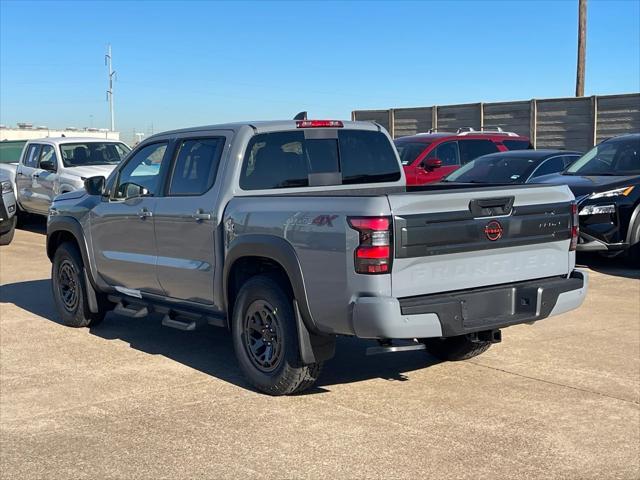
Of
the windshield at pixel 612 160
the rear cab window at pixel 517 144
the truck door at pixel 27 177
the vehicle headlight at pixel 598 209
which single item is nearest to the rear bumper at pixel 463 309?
the vehicle headlight at pixel 598 209

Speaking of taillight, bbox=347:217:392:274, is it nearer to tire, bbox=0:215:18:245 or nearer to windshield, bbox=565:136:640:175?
windshield, bbox=565:136:640:175

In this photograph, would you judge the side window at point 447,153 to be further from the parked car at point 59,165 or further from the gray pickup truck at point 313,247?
the gray pickup truck at point 313,247

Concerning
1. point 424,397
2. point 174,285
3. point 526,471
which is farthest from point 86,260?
point 526,471

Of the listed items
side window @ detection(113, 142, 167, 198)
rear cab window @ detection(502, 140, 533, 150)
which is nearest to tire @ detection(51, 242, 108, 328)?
side window @ detection(113, 142, 167, 198)

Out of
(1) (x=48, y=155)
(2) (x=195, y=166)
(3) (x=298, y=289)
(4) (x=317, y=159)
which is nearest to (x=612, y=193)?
(4) (x=317, y=159)

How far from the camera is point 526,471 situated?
458 cm

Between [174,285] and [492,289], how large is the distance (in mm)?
2637

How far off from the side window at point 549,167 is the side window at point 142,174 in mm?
7467

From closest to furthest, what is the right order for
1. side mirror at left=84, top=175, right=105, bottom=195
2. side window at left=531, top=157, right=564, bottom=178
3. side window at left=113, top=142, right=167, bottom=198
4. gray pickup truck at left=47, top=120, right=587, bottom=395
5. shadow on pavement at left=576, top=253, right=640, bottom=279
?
gray pickup truck at left=47, top=120, right=587, bottom=395
side window at left=113, top=142, right=167, bottom=198
side mirror at left=84, top=175, right=105, bottom=195
shadow on pavement at left=576, top=253, right=640, bottom=279
side window at left=531, top=157, right=564, bottom=178

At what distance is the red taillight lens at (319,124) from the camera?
6.64 metres

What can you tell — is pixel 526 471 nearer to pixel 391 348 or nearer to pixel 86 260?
pixel 391 348

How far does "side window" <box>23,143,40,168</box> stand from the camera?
55.2 feet

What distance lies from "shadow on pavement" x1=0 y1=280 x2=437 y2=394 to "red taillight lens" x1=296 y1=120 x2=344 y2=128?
6.27 ft

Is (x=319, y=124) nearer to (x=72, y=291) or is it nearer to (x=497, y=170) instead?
(x=72, y=291)
